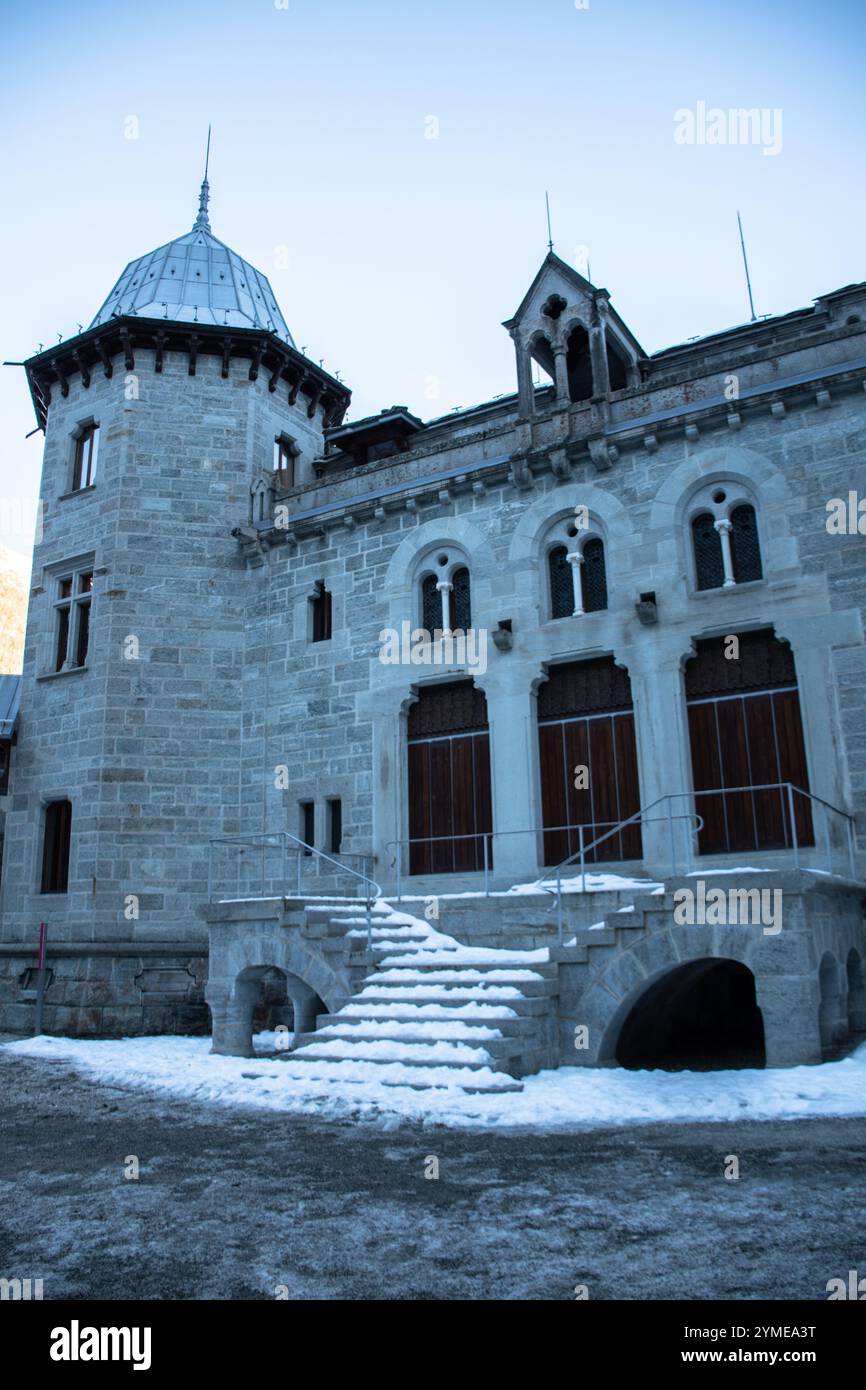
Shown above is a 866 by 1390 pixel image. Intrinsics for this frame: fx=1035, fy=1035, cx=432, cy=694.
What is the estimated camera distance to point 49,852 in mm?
20047

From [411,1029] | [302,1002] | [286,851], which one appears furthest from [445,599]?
[411,1029]

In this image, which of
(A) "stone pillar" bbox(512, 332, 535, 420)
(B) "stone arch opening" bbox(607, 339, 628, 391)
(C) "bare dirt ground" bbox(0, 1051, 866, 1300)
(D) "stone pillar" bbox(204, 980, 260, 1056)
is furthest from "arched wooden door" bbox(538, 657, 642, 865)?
(C) "bare dirt ground" bbox(0, 1051, 866, 1300)

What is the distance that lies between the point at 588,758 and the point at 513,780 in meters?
1.29

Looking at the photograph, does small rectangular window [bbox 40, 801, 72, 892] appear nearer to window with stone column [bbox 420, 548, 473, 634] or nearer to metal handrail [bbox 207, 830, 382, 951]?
metal handrail [bbox 207, 830, 382, 951]

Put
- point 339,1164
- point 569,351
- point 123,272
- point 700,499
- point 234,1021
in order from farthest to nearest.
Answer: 1. point 123,272
2. point 569,351
3. point 700,499
4. point 234,1021
5. point 339,1164

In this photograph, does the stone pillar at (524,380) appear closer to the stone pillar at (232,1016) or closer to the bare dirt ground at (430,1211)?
the stone pillar at (232,1016)

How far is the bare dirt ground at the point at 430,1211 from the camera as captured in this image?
16.1 ft

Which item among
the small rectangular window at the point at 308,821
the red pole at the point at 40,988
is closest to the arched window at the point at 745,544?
the small rectangular window at the point at 308,821

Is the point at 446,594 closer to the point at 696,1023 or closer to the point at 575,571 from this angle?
the point at 575,571

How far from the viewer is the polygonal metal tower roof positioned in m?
22.2

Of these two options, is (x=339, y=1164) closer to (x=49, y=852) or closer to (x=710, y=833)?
(x=710, y=833)
